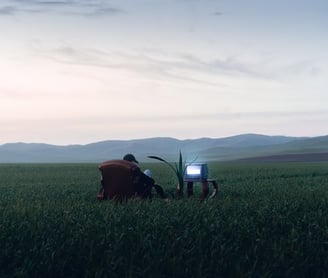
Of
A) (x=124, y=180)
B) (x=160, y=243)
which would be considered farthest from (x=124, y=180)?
(x=160, y=243)

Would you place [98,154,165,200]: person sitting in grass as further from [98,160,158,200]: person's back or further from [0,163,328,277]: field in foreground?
[0,163,328,277]: field in foreground

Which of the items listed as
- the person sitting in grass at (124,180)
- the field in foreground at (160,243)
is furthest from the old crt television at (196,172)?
the field in foreground at (160,243)

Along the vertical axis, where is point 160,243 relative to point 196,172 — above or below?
below

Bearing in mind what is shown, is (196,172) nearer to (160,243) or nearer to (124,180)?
(124,180)

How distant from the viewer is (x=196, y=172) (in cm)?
1722

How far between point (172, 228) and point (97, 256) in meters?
1.87

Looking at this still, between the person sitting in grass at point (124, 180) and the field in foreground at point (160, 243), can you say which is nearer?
the field in foreground at point (160, 243)

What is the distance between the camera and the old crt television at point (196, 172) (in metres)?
17.1

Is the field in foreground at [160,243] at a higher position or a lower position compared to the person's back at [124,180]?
lower

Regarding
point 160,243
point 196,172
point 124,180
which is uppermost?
point 196,172

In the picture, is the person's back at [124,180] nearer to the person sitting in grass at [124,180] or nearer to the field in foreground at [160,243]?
the person sitting in grass at [124,180]

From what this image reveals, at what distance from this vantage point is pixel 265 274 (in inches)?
369

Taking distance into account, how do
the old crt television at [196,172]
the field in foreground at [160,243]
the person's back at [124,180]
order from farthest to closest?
the old crt television at [196,172]
the person's back at [124,180]
the field in foreground at [160,243]

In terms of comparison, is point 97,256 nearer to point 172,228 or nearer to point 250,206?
point 172,228
